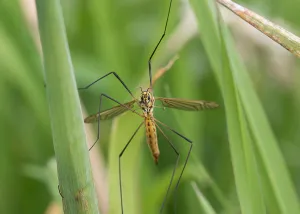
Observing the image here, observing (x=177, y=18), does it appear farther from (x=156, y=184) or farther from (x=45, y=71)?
(x=45, y=71)

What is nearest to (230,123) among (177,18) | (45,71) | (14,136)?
(45,71)

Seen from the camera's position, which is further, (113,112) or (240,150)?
(113,112)

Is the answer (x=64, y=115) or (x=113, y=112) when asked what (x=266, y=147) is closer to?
(x=113, y=112)

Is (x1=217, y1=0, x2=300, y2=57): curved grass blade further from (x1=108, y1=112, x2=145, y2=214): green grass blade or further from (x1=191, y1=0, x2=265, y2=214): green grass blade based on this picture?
(x1=108, y1=112, x2=145, y2=214): green grass blade

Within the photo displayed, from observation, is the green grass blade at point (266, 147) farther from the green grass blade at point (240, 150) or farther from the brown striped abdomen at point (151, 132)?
the brown striped abdomen at point (151, 132)

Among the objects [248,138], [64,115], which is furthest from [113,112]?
[64,115]
